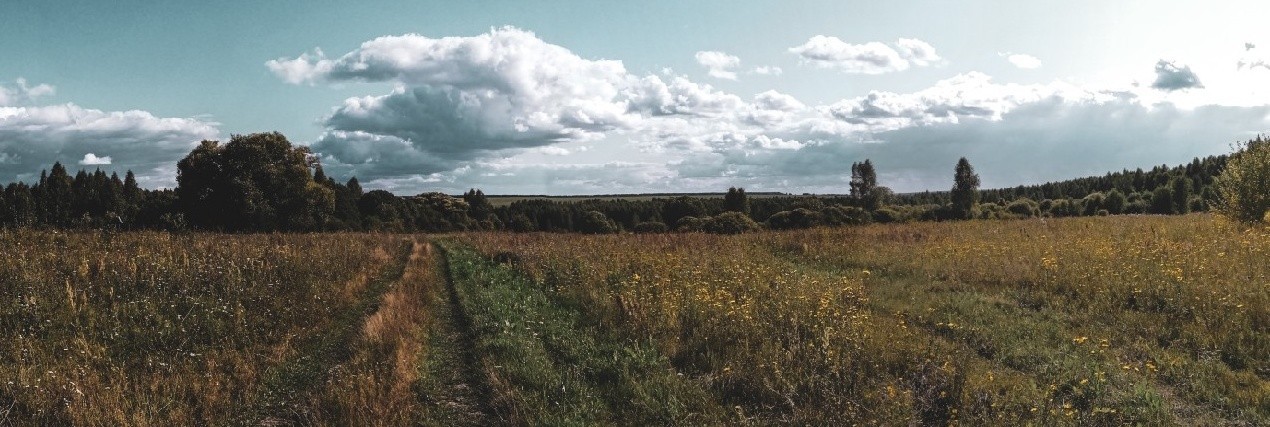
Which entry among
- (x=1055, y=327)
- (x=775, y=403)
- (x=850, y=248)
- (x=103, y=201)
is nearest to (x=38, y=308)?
(x=775, y=403)

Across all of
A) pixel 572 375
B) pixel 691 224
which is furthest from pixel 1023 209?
pixel 572 375

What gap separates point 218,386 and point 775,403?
20.3 feet

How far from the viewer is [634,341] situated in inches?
362

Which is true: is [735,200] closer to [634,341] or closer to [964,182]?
[964,182]

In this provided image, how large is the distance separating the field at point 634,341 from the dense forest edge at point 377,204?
6.61 metres

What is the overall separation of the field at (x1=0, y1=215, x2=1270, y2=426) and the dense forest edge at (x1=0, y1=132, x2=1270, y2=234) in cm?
661

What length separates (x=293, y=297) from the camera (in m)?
12.3

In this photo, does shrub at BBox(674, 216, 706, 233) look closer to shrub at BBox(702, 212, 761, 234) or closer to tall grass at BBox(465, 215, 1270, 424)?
shrub at BBox(702, 212, 761, 234)

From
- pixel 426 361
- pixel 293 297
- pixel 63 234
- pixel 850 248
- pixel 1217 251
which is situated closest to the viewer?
pixel 426 361

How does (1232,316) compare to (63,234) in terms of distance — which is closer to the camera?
(1232,316)

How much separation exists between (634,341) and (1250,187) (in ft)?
92.6

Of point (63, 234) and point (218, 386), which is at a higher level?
point (63, 234)

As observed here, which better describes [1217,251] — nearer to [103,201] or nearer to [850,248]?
[850,248]

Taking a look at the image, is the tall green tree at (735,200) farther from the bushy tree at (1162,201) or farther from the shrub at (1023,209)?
the bushy tree at (1162,201)
